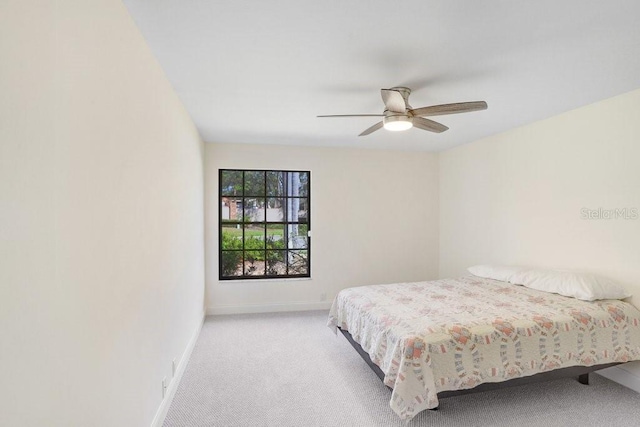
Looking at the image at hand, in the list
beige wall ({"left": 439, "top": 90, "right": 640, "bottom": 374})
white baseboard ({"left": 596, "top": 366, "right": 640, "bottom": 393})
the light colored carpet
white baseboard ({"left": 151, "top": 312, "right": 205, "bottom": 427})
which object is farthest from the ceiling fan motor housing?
white baseboard ({"left": 596, "top": 366, "right": 640, "bottom": 393})

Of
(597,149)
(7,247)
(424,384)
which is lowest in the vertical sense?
(424,384)

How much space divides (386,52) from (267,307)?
12.6 ft

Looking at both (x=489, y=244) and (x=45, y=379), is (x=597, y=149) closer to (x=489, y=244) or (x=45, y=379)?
(x=489, y=244)

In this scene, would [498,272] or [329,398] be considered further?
[498,272]

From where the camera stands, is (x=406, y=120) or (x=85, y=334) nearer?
(x=85, y=334)

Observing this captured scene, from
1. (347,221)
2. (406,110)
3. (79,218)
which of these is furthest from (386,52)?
(347,221)

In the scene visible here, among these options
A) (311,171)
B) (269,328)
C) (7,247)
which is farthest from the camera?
(311,171)

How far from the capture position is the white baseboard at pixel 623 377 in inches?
108

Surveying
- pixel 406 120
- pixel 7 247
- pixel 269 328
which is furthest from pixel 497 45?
pixel 269 328

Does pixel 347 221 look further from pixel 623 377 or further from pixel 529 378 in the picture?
pixel 623 377

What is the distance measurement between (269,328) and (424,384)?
241cm

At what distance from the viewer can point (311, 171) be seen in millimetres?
5027

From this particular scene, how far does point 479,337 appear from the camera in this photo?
92.8 inches

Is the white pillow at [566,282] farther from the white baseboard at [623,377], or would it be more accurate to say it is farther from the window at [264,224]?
the window at [264,224]
